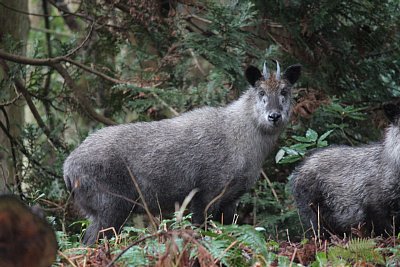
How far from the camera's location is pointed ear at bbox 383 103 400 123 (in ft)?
26.2

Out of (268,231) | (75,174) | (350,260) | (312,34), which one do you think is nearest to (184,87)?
(312,34)

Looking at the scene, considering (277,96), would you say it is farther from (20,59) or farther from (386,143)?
(20,59)

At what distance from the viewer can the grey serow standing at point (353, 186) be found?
25.7 ft

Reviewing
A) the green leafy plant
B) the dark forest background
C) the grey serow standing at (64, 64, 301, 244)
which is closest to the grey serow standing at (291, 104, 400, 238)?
the green leafy plant

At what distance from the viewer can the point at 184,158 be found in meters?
8.99

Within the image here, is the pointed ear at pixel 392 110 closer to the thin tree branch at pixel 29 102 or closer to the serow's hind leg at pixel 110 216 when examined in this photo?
the serow's hind leg at pixel 110 216

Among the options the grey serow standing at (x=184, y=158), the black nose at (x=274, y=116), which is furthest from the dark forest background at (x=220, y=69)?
the black nose at (x=274, y=116)

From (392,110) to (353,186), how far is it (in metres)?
0.85

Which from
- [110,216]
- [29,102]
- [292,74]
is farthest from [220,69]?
[110,216]

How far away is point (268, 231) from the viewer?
33.9 ft

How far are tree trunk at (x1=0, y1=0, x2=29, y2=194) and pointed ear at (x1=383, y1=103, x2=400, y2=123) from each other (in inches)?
190

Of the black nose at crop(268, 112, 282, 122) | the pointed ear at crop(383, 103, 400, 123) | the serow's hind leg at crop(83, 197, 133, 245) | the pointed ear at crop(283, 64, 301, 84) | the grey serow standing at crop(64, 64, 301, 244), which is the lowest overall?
the serow's hind leg at crop(83, 197, 133, 245)

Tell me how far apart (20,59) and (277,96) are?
10.6ft

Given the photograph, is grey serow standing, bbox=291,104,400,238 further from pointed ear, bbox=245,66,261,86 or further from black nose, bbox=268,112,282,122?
pointed ear, bbox=245,66,261,86
